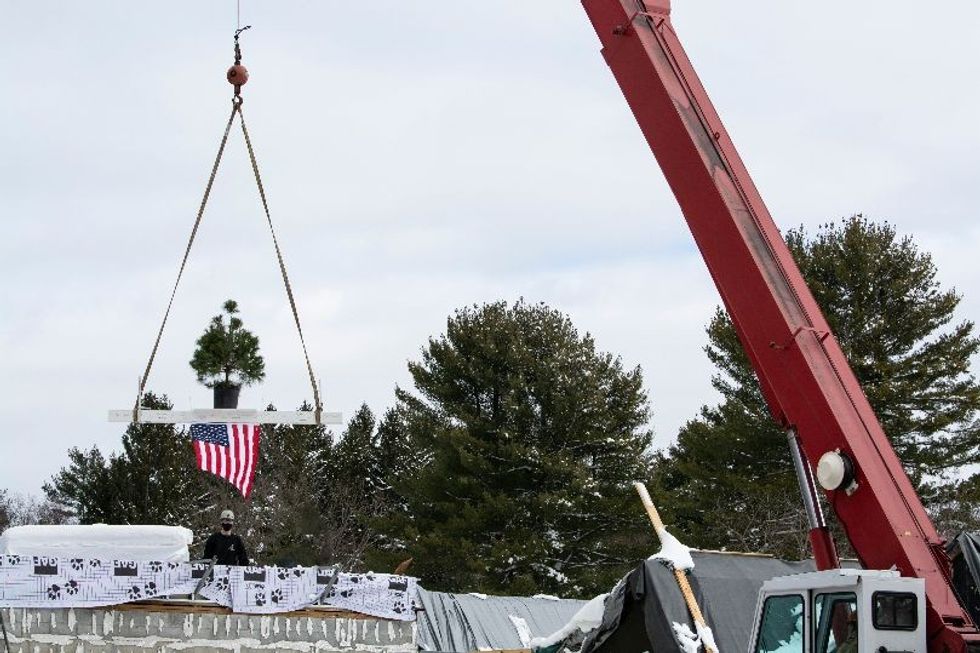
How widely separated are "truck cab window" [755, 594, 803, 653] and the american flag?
415 inches

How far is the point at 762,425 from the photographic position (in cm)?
3144

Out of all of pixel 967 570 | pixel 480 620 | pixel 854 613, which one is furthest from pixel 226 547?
pixel 967 570

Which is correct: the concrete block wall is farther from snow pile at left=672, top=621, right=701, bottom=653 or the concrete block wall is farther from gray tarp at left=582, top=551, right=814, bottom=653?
snow pile at left=672, top=621, right=701, bottom=653

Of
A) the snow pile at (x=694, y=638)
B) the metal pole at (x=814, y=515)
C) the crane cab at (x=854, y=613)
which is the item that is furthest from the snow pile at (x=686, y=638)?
the crane cab at (x=854, y=613)

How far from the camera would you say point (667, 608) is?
10109 mm

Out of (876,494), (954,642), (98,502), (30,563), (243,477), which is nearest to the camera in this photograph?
(954,642)

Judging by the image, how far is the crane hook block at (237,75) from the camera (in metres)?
12.6

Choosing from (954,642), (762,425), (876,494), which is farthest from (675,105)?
(762,425)

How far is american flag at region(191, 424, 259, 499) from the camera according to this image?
57.1 feet

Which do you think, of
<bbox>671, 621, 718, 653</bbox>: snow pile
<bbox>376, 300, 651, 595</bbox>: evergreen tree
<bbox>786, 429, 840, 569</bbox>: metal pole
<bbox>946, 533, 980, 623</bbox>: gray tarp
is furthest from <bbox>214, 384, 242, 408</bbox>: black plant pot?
<bbox>376, 300, 651, 595</bbox>: evergreen tree

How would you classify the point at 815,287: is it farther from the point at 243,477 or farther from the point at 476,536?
the point at 243,477

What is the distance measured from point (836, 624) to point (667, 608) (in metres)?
2.67

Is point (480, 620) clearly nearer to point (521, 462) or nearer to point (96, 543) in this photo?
point (96, 543)

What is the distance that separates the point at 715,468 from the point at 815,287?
208 inches
